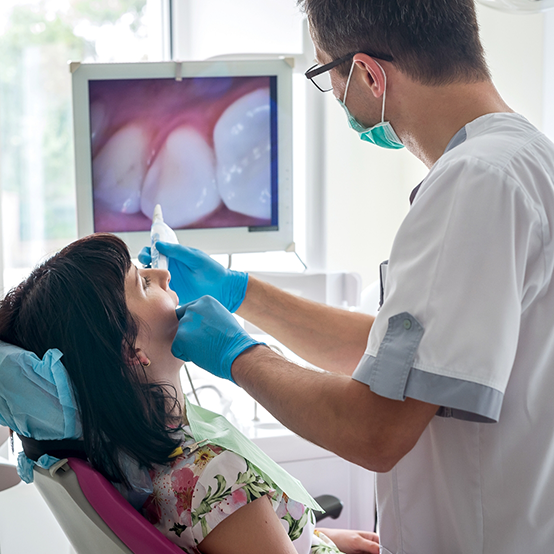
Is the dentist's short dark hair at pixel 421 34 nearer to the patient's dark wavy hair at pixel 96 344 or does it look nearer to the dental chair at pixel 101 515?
the patient's dark wavy hair at pixel 96 344

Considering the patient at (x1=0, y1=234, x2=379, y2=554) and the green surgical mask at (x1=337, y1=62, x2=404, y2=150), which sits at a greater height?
the green surgical mask at (x1=337, y1=62, x2=404, y2=150)

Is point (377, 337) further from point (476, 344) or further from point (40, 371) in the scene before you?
point (40, 371)

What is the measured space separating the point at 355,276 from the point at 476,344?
120cm

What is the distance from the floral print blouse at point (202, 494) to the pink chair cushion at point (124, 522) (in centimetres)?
12

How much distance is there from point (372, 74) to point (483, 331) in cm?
50

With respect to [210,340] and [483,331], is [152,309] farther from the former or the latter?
[483,331]

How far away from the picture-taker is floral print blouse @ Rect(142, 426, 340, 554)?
100 cm

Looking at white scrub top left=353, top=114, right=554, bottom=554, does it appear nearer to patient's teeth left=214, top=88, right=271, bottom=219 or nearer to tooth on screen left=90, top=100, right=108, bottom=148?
patient's teeth left=214, top=88, right=271, bottom=219

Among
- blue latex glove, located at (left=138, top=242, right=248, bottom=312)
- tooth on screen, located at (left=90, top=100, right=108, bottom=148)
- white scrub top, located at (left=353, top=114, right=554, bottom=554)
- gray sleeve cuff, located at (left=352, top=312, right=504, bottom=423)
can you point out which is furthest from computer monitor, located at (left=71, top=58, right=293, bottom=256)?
gray sleeve cuff, located at (left=352, top=312, right=504, bottom=423)

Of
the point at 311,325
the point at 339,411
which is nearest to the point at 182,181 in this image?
the point at 311,325

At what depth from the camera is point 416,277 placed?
2.65 ft

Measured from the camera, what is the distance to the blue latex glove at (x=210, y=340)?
1092 millimetres

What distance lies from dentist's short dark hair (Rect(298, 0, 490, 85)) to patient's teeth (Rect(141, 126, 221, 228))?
0.92 m

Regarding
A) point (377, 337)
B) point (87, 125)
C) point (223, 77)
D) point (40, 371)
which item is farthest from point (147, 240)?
point (377, 337)
